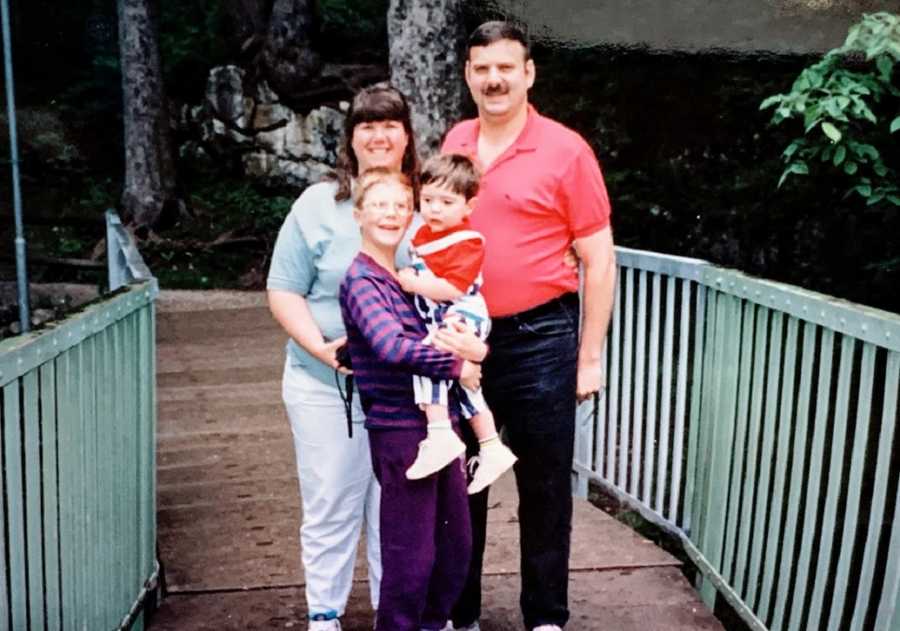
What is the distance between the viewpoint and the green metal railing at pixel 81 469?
242 cm

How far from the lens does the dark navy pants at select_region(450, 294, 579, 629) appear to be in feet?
10.6

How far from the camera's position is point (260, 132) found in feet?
57.9

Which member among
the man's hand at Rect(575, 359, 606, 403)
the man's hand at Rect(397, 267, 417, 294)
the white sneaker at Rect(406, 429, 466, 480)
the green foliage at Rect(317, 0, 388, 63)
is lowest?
the white sneaker at Rect(406, 429, 466, 480)

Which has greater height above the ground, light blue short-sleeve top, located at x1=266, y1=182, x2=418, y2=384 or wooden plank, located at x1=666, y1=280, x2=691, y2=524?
light blue short-sleeve top, located at x1=266, y1=182, x2=418, y2=384

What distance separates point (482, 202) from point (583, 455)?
2323 millimetres

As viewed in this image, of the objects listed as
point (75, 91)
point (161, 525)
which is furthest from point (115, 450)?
point (75, 91)

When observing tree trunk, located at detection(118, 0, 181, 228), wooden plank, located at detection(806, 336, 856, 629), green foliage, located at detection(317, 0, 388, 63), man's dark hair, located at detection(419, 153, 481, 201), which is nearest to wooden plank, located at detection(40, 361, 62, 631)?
man's dark hair, located at detection(419, 153, 481, 201)

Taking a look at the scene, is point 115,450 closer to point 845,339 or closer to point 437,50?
point 845,339

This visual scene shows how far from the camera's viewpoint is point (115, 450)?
3.35m

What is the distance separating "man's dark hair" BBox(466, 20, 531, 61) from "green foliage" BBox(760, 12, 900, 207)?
251cm

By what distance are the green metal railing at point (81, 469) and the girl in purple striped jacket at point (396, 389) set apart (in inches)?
29.4

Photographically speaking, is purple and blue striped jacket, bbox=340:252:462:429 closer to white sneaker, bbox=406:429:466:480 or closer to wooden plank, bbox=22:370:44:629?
white sneaker, bbox=406:429:466:480

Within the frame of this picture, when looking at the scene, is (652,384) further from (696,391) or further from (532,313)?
(532,313)

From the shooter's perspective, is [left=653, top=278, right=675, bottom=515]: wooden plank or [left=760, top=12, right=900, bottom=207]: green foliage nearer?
[left=653, top=278, right=675, bottom=515]: wooden plank
